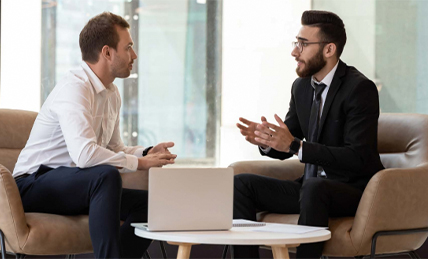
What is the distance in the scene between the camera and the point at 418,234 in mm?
2488

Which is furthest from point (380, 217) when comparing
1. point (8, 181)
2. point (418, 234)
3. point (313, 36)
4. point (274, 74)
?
point (274, 74)

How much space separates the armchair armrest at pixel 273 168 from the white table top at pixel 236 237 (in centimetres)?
103

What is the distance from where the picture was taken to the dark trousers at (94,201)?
210cm

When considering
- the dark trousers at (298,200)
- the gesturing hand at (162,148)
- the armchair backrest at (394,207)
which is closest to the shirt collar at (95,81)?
the gesturing hand at (162,148)

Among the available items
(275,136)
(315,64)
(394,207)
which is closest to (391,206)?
(394,207)

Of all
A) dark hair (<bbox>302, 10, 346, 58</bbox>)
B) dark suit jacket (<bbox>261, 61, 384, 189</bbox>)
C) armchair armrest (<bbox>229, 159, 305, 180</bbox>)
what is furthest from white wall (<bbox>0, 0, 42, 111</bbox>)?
Answer: dark suit jacket (<bbox>261, 61, 384, 189</bbox>)

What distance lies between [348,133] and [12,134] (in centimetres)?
167

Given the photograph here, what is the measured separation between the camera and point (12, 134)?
9.35 ft

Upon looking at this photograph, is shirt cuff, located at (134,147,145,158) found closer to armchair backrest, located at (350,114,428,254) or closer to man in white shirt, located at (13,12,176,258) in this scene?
man in white shirt, located at (13,12,176,258)

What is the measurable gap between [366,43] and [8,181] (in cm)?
303

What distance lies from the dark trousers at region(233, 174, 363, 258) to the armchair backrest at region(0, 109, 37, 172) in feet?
3.75

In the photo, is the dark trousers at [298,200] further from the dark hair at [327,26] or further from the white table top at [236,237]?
the dark hair at [327,26]

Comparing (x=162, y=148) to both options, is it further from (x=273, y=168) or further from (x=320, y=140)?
(x=320, y=140)

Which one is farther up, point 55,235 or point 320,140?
point 320,140
